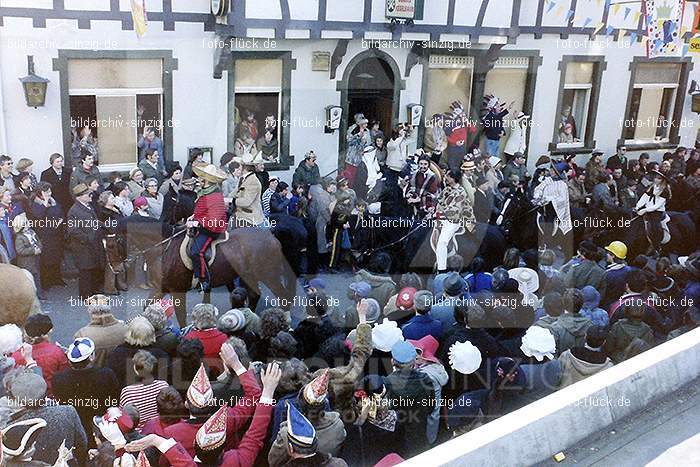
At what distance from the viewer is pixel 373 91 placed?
14.4m

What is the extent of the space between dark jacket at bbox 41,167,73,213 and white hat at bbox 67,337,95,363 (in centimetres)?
581

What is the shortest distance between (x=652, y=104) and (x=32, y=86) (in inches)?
559

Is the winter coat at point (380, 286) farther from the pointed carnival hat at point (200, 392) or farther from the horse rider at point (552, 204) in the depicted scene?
the horse rider at point (552, 204)

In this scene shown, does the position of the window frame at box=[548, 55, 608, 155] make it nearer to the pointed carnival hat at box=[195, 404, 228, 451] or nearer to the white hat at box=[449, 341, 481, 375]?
the white hat at box=[449, 341, 481, 375]

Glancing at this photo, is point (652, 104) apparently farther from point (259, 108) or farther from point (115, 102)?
point (115, 102)

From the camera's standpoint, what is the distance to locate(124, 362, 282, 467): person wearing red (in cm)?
412

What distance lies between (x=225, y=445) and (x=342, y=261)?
269 inches

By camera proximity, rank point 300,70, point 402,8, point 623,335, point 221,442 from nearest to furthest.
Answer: point 221,442, point 623,335, point 402,8, point 300,70

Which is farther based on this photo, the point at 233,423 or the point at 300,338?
the point at 300,338

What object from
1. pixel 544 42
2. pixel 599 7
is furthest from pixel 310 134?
pixel 599 7

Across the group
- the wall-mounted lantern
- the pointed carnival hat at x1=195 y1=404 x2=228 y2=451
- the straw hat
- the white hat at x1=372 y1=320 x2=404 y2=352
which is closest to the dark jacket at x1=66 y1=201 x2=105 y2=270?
the straw hat

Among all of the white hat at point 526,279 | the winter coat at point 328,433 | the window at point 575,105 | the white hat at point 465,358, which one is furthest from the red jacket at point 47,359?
→ the window at point 575,105

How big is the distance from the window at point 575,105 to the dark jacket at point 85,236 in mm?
10907

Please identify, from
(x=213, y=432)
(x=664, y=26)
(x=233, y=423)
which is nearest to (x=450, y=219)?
(x=233, y=423)
